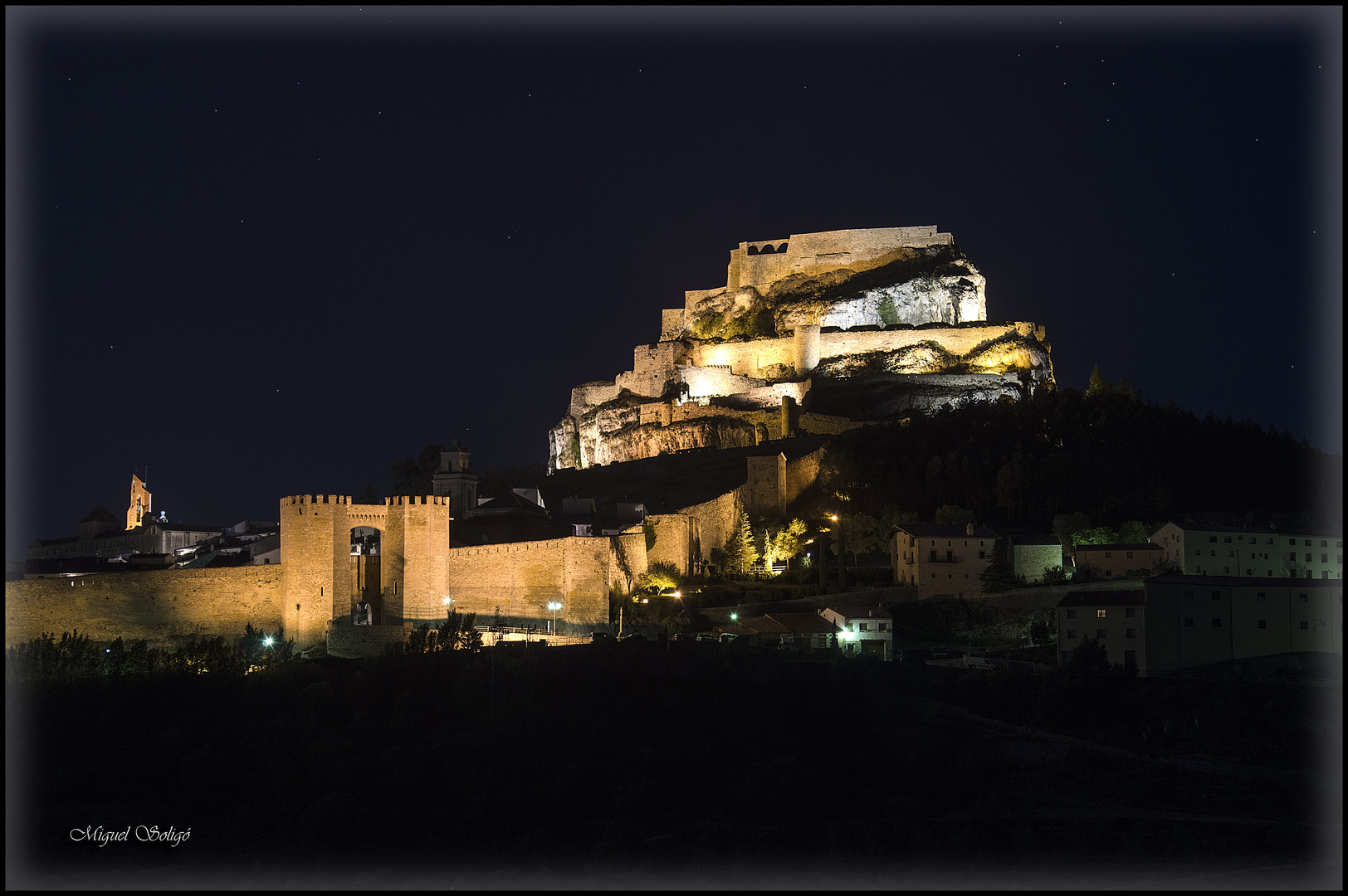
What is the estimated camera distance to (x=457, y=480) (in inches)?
2325

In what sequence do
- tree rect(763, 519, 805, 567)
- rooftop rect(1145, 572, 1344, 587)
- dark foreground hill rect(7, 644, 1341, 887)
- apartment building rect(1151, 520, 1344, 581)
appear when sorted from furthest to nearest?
tree rect(763, 519, 805, 567) < apartment building rect(1151, 520, 1344, 581) < rooftop rect(1145, 572, 1344, 587) < dark foreground hill rect(7, 644, 1341, 887)

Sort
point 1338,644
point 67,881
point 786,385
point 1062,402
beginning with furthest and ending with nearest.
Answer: point 786,385, point 1062,402, point 1338,644, point 67,881

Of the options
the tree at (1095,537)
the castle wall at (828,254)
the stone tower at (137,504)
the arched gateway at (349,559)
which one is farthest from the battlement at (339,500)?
the castle wall at (828,254)

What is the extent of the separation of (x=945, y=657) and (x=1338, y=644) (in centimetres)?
1089

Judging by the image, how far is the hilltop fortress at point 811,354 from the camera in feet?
237

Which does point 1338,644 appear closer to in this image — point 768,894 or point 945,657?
point 945,657

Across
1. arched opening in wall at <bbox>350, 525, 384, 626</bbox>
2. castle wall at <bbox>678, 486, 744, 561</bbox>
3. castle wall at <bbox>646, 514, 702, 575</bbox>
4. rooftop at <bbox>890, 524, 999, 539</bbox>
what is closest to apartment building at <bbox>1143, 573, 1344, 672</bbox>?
rooftop at <bbox>890, 524, 999, 539</bbox>

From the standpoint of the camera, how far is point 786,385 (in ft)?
247

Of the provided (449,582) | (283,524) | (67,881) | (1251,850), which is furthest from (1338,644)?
(67,881)

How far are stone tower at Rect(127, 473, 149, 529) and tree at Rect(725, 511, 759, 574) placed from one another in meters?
34.1

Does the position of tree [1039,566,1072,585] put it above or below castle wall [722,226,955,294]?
below

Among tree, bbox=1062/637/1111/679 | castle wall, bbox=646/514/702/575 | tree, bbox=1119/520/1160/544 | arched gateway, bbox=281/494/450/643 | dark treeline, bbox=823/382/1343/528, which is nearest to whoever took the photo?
tree, bbox=1062/637/1111/679

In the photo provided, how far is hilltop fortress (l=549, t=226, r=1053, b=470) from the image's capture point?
237 ft

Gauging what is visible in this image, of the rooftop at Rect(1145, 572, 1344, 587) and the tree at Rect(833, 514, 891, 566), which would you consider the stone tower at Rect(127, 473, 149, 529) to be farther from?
the rooftop at Rect(1145, 572, 1344, 587)
